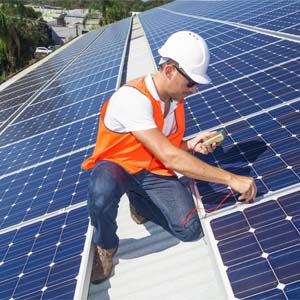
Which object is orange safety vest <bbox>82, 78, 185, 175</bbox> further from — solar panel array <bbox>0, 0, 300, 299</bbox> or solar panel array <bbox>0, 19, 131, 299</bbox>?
solar panel array <bbox>0, 19, 131, 299</bbox>

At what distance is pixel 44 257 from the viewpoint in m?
5.32

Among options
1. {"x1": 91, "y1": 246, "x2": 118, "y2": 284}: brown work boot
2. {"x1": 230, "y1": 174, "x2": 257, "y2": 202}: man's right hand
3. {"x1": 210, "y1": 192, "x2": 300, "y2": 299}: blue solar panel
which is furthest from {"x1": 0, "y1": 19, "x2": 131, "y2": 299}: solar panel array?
{"x1": 230, "y1": 174, "x2": 257, "y2": 202}: man's right hand

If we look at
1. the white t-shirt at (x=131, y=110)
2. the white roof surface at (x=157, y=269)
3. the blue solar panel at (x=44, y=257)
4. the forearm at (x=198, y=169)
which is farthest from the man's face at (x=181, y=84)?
the blue solar panel at (x=44, y=257)

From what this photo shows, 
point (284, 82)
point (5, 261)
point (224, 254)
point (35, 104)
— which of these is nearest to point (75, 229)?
point (5, 261)

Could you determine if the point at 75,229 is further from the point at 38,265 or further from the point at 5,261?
the point at 5,261

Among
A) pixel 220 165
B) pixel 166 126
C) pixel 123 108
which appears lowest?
pixel 220 165

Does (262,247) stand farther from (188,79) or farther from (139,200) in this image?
(139,200)

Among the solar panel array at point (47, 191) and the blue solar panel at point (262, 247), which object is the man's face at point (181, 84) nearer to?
the blue solar panel at point (262, 247)

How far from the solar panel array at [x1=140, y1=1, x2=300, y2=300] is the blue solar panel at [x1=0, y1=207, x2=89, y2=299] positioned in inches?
67.3

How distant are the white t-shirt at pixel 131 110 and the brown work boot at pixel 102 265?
4.99 feet

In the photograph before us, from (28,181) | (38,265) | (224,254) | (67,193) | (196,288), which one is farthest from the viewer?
(28,181)

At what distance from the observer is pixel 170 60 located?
Result: 459cm

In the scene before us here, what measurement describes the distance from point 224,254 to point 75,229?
2.34 meters

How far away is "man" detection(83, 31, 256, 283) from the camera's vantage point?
437 centimetres
